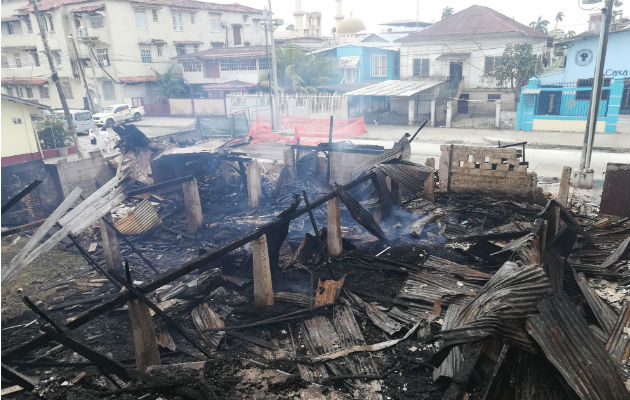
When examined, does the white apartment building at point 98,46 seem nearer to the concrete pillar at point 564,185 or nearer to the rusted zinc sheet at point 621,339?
the concrete pillar at point 564,185

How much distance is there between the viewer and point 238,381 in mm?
3951

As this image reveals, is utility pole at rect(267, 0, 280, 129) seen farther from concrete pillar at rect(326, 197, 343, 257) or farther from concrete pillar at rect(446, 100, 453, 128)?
concrete pillar at rect(326, 197, 343, 257)

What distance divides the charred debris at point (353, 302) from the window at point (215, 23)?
42274 mm

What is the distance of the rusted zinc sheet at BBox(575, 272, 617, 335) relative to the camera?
5594 millimetres

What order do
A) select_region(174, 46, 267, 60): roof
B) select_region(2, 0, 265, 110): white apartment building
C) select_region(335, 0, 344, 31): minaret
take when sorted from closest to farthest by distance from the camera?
1. select_region(174, 46, 267, 60): roof
2. select_region(2, 0, 265, 110): white apartment building
3. select_region(335, 0, 344, 31): minaret

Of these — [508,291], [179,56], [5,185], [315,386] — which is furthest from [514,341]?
[179,56]

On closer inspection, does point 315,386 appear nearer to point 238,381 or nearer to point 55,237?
point 238,381

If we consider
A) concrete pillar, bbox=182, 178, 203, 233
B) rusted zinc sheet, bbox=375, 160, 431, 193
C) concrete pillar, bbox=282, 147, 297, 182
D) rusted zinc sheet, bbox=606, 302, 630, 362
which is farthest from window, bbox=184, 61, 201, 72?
rusted zinc sheet, bbox=606, 302, 630, 362

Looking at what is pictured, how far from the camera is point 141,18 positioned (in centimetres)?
4228

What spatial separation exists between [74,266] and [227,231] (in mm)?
4048

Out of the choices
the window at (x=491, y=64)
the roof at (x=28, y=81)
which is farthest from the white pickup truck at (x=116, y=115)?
the window at (x=491, y=64)

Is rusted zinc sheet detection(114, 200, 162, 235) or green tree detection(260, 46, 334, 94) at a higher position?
green tree detection(260, 46, 334, 94)

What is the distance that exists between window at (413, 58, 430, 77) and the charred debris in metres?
26.4

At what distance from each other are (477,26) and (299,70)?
15479mm
